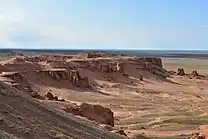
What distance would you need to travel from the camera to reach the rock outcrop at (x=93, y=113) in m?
25.9

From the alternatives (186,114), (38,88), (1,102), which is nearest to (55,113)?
(1,102)

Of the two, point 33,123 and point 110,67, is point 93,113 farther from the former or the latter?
point 110,67

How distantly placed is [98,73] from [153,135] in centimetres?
3978

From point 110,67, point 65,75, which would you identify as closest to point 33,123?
point 65,75

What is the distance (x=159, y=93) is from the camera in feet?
200

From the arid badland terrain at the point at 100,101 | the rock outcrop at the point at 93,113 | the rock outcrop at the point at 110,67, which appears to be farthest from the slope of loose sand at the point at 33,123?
the rock outcrop at the point at 110,67

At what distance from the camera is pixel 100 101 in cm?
4988

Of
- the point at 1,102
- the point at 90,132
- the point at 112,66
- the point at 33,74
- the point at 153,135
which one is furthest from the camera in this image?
the point at 112,66

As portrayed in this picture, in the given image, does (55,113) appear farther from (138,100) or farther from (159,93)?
(159,93)

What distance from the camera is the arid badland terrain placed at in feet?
49.5

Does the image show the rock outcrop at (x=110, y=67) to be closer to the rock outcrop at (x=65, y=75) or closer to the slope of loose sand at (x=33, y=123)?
the rock outcrop at (x=65, y=75)

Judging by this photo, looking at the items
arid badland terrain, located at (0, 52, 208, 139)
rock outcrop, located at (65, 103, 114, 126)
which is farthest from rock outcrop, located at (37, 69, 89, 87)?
rock outcrop, located at (65, 103, 114, 126)

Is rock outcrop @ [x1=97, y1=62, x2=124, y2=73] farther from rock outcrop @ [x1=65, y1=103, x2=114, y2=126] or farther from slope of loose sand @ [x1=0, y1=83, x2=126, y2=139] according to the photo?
slope of loose sand @ [x1=0, y1=83, x2=126, y2=139]

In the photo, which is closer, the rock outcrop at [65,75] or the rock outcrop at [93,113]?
the rock outcrop at [93,113]
